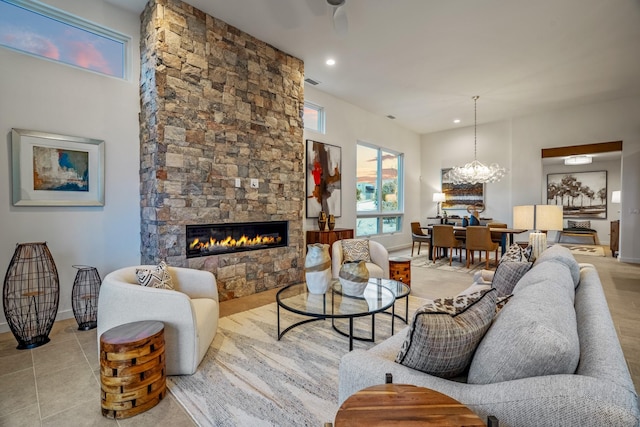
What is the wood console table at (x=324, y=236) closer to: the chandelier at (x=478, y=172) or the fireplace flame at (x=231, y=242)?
the fireplace flame at (x=231, y=242)

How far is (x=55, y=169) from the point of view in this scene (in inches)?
121

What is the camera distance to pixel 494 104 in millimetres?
6574

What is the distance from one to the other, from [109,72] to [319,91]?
3.49m

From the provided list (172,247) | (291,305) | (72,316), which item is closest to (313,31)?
(172,247)

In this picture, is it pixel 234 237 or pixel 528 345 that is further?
pixel 234 237

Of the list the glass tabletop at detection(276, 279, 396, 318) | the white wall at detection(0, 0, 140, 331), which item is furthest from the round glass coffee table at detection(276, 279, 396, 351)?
the white wall at detection(0, 0, 140, 331)

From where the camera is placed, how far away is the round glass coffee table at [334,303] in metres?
2.28

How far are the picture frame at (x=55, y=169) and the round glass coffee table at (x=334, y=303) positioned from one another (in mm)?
2372

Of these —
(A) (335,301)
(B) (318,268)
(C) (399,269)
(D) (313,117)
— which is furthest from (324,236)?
(A) (335,301)

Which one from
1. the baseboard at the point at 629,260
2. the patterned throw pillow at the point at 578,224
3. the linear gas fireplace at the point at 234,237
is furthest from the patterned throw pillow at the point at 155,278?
the patterned throw pillow at the point at 578,224

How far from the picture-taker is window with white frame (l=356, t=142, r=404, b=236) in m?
7.22

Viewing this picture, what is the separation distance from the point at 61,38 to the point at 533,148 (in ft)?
28.7

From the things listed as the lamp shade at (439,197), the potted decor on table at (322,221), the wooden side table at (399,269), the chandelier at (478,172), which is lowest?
the wooden side table at (399,269)

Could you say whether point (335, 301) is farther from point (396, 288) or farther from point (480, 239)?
point (480, 239)
